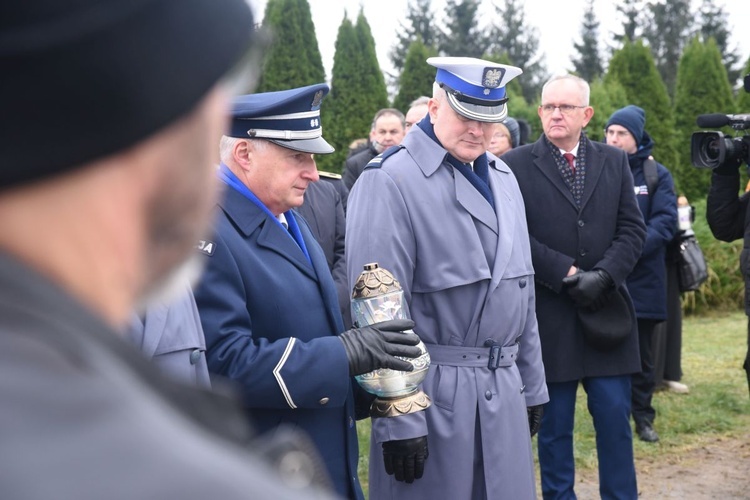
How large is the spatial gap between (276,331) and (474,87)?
1426mm

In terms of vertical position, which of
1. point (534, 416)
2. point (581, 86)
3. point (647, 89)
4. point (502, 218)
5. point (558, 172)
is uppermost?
point (647, 89)

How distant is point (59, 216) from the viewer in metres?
0.47

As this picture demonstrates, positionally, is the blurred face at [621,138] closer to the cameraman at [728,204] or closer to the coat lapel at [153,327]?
the cameraman at [728,204]

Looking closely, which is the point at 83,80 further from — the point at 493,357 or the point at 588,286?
the point at 588,286

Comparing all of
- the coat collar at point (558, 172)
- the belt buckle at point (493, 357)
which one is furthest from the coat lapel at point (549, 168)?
the belt buckle at point (493, 357)

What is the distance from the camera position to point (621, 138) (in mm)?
6293

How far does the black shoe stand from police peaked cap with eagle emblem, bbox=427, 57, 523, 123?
3.19 m

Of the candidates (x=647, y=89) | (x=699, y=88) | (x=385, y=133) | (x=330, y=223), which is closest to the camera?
(x=330, y=223)

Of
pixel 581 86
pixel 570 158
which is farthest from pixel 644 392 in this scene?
pixel 581 86

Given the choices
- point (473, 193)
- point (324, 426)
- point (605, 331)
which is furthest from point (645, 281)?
point (324, 426)

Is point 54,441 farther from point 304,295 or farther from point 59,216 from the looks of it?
point 304,295

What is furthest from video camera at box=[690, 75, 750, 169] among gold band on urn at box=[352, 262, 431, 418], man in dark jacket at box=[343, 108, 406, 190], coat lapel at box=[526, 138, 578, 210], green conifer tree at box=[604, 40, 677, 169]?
green conifer tree at box=[604, 40, 677, 169]

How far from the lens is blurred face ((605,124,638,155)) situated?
6.27 meters

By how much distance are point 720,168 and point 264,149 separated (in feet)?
10.8
